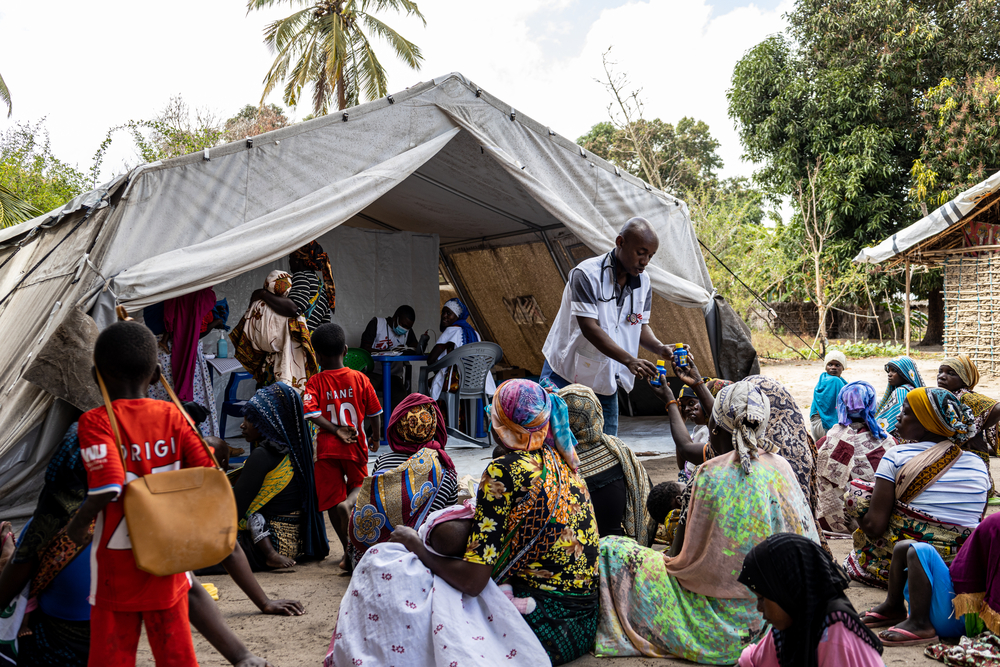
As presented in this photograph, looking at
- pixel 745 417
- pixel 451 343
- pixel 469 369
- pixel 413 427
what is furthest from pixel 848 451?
pixel 451 343

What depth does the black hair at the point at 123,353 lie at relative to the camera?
6.53 feet

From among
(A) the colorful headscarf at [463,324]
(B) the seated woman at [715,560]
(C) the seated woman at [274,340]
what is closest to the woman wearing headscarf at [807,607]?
(B) the seated woman at [715,560]

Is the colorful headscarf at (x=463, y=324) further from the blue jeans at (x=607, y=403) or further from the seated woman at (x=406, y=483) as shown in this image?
the seated woman at (x=406, y=483)

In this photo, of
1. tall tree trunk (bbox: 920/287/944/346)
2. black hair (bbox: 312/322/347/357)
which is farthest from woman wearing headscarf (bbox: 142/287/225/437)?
tall tree trunk (bbox: 920/287/944/346)

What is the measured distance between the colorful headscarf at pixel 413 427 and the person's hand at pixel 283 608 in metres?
0.81

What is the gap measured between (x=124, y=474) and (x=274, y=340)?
3632mm

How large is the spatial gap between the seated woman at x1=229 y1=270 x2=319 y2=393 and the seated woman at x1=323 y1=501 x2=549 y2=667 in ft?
10.4

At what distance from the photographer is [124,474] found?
74.9 inches

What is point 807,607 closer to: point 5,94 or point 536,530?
point 536,530

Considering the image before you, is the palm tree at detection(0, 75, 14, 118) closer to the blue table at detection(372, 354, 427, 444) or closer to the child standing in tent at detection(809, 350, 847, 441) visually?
the blue table at detection(372, 354, 427, 444)

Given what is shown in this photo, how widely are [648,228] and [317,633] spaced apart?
100 inches

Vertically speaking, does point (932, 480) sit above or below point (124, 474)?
below

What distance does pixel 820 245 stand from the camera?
60.4 ft

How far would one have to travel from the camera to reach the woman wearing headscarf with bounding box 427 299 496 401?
7.39 meters
